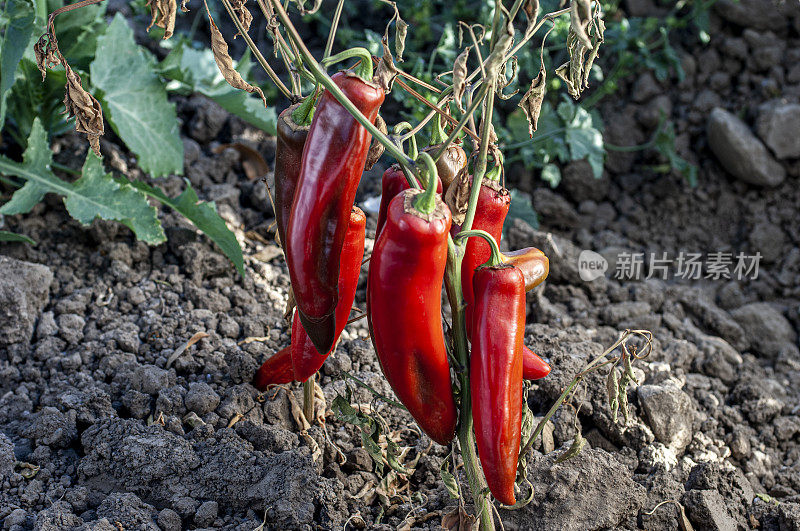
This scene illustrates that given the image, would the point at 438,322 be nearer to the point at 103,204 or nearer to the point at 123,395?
the point at 123,395

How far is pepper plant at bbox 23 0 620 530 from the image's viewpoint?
144cm

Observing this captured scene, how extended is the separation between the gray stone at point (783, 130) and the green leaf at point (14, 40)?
140 inches

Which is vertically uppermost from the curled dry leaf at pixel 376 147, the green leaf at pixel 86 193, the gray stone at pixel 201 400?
the curled dry leaf at pixel 376 147

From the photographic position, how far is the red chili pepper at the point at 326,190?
1487 millimetres

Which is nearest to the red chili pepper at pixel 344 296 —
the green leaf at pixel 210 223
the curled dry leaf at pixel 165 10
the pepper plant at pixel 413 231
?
the pepper plant at pixel 413 231

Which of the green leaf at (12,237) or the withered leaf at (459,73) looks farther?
the green leaf at (12,237)

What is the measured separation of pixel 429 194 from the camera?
139 centimetres

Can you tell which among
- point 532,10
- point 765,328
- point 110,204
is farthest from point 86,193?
point 765,328

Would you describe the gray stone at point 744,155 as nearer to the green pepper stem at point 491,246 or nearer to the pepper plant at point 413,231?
the pepper plant at point 413,231

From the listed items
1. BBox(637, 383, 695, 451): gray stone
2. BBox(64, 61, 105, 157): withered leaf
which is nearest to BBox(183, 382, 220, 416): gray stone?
BBox(64, 61, 105, 157): withered leaf

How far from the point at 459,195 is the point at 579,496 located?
858mm

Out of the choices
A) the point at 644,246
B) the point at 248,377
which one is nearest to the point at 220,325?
the point at 248,377

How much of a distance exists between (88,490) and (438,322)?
0.98 meters

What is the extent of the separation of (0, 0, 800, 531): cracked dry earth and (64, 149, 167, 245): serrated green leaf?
0.39 ft
